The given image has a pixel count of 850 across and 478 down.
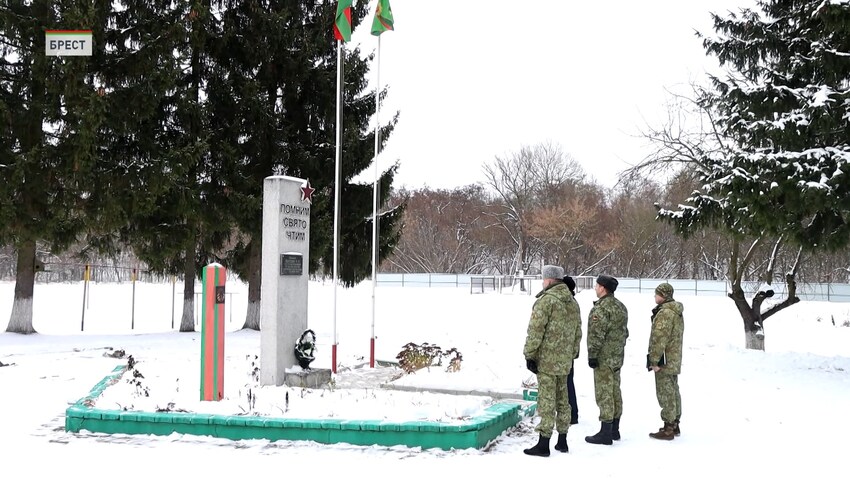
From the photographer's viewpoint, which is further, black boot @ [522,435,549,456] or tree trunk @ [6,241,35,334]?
tree trunk @ [6,241,35,334]

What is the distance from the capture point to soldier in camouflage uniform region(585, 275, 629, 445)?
7.43m

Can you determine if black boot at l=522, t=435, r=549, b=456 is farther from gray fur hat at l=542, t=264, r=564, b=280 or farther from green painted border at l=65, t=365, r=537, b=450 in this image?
gray fur hat at l=542, t=264, r=564, b=280

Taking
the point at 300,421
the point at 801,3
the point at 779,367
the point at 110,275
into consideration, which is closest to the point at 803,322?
the point at 779,367

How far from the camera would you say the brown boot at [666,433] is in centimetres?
771

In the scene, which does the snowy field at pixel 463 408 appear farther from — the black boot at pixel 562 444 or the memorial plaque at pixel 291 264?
the memorial plaque at pixel 291 264

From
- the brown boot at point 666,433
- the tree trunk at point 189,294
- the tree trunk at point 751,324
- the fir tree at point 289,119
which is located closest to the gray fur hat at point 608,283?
the brown boot at point 666,433

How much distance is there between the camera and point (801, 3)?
45.5ft

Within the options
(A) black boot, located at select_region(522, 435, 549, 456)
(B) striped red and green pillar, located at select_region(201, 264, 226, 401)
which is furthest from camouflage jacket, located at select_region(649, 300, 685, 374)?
(B) striped red and green pillar, located at select_region(201, 264, 226, 401)

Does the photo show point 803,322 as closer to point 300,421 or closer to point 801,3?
point 801,3

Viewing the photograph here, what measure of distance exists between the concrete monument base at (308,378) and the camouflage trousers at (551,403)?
4.25m

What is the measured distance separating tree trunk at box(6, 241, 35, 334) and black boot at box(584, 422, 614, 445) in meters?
16.0

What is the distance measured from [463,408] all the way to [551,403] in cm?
104

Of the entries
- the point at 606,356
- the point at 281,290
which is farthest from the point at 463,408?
the point at 281,290

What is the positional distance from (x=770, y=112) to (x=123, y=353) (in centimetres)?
1291
